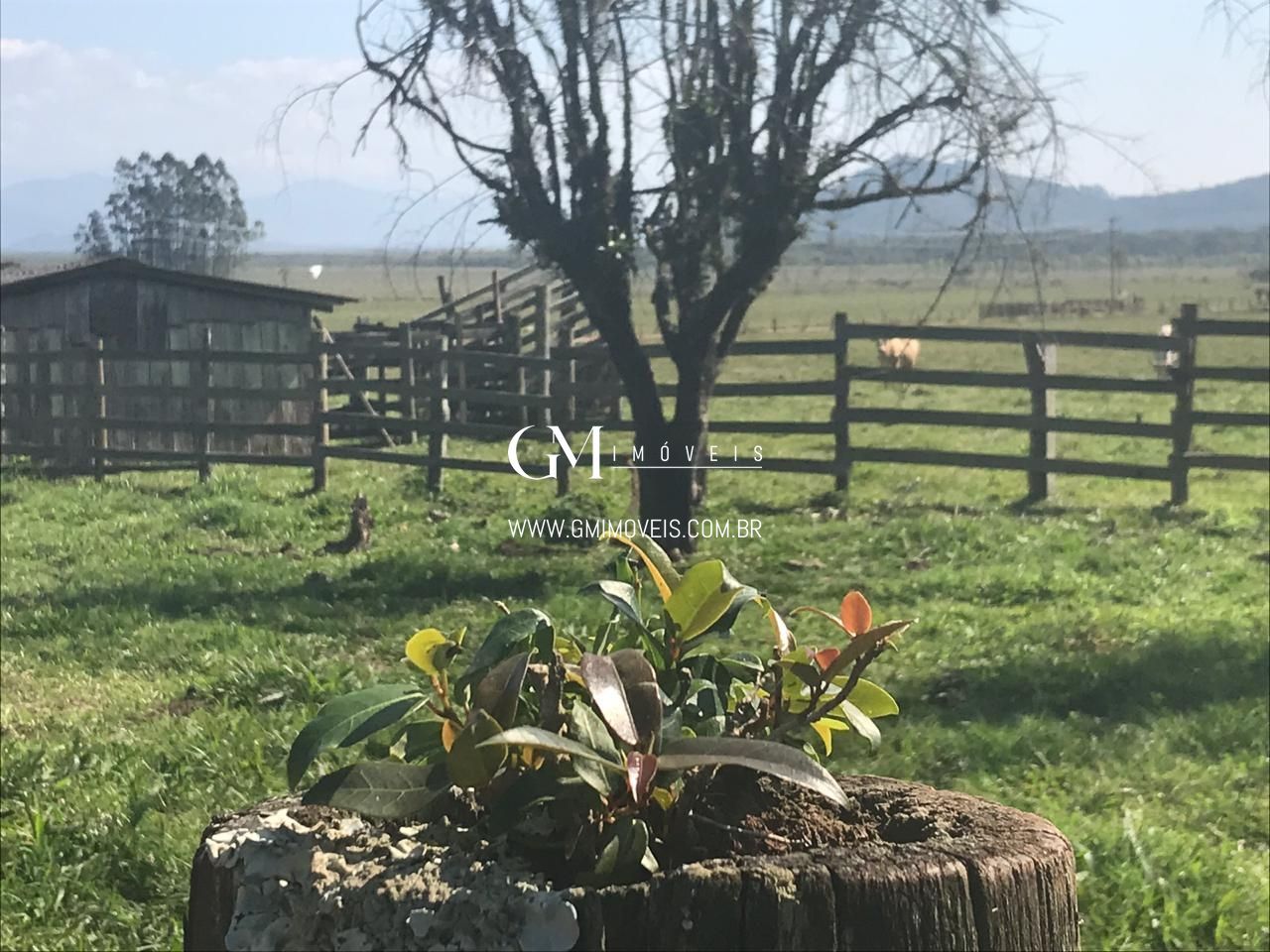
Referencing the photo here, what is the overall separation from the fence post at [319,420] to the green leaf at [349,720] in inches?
350

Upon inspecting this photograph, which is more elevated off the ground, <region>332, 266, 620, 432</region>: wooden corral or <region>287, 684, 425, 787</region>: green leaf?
<region>332, 266, 620, 432</region>: wooden corral

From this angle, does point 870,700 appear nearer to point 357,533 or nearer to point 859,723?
point 859,723

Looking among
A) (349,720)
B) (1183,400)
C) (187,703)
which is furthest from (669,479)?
(349,720)

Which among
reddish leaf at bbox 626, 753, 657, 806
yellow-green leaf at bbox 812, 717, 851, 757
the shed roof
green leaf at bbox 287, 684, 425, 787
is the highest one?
the shed roof

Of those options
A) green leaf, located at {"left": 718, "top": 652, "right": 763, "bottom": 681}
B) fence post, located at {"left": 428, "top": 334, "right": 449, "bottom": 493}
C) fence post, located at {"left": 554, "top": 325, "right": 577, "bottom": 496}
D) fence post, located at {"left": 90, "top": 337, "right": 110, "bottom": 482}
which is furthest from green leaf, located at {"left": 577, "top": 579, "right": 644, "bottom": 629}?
fence post, located at {"left": 90, "top": 337, "right": 110, "bottom": 482}

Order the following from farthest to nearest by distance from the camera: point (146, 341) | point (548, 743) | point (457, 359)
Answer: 1. point (146, 341)
2. point (457, 359)
3. point (548, 743)

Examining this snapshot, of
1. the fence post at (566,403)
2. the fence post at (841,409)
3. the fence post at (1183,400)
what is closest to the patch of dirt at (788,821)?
the fence post at (566,403)

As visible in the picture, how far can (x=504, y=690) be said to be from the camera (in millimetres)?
906

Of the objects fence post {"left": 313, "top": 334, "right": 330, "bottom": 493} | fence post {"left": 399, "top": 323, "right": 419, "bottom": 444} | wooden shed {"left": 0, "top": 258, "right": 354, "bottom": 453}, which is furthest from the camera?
wooden shed {"left": 0, "top": 258, "right": 354, "bottom": 453}

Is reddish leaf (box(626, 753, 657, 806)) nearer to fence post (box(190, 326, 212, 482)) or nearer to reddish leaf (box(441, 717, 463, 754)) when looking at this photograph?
reddish leaf (box(441, 717, 463, 754))

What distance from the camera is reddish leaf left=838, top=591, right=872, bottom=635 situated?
1.05 meters

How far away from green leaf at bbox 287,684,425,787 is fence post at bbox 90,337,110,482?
421 inches

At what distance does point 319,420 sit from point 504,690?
1012 centimetres

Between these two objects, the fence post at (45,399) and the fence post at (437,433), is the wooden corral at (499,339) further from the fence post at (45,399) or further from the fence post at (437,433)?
the fence post at (45,399)
